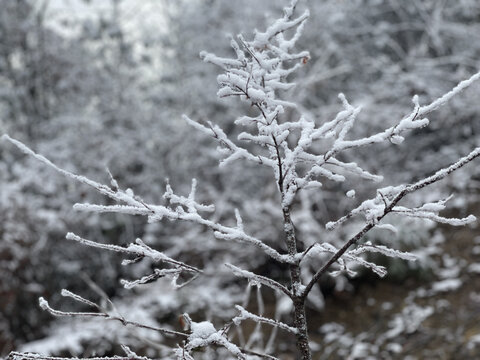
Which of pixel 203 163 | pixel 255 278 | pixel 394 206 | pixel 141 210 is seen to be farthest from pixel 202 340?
pixel 203 163

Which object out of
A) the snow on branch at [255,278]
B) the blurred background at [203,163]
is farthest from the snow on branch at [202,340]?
the blurred background at [203,163]

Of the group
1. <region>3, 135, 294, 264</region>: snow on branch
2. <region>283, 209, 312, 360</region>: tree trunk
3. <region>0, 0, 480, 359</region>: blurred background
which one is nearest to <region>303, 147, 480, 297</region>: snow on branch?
<region>283, 209, 312, 360</region>: tree trunk

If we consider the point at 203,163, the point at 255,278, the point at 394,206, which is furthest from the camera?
the point at 203,163

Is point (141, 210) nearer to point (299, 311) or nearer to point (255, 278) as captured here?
point (255, 278)

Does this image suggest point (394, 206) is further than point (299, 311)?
No

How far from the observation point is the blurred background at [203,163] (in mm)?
5090

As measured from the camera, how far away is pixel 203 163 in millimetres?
9664

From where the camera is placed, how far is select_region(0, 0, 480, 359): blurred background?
5.09 m

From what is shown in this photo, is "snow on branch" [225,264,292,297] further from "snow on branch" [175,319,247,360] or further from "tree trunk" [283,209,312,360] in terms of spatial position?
"snow on branch" [175,319,247,360]

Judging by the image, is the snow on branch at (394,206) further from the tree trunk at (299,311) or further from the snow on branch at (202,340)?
the snow on branch at (202,340)

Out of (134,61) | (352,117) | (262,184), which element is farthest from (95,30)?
(352,117)

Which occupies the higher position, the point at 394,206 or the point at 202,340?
the point at 394,206

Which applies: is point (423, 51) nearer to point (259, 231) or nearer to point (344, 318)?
point (259, 231)

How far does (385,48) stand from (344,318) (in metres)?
7.59
